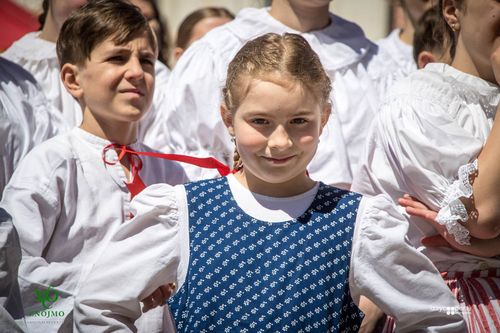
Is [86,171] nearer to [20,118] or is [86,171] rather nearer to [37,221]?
[37,221]

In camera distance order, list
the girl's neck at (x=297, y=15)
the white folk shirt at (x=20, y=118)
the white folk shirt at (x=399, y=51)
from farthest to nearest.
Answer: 1. the white folk shirt at (x=399, y=51)
2. the girl's neck at (x=297, y=15)
3. the white folk shirt at (x=20, y=118)

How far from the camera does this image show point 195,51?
3.61 meters

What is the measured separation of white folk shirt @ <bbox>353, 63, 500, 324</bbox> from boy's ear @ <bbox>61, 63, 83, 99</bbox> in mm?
1134

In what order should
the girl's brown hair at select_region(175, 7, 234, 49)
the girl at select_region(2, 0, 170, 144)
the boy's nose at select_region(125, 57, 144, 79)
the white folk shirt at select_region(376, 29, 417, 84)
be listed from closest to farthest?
the boy's nose at select_region(125, 57, 144, 79)
the girl at select_region(2, 0, 170, 144)
the white folk shirt at select_region(376, 29, 417, 84)
the girl's brown hair at select_region(175, 7, 234, 49)

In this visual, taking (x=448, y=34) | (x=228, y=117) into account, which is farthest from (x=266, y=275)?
(x=448, y=34)

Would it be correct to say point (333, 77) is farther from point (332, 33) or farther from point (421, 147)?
point (421, 147)

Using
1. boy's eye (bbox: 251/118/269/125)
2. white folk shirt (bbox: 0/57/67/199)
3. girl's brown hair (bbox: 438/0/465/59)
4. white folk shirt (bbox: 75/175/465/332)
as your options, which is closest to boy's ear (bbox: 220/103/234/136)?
boy's eye (bbox: 251/118/269/125)

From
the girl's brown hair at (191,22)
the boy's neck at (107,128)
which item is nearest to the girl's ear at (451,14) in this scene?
the boy's neck at (107,128)

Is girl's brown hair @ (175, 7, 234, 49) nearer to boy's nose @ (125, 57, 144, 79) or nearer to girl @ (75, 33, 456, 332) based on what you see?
boy's nose @ (125, 57, 144, 79)

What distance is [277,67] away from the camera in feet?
7.63

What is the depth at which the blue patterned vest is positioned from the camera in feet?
7.26

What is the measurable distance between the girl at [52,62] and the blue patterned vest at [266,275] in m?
1.47

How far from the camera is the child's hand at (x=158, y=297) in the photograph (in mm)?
2328

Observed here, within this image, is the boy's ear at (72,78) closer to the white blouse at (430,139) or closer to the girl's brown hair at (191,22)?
the white blouse at (430,139)
